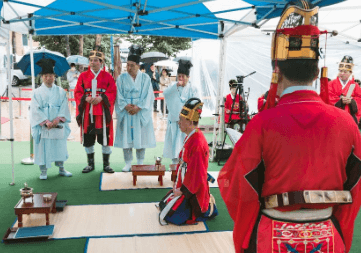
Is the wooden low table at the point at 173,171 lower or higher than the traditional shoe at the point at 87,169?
higher

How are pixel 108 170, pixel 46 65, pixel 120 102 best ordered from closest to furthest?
pixel 46 65, pixel 120 102, pixel 108 170

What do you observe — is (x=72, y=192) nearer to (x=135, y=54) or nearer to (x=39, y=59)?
(x=135, y=54)

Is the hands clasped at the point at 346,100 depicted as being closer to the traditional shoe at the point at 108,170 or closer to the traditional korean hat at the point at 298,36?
the traditional shoe at the point at 108,170

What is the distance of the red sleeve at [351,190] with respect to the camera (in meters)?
1.23

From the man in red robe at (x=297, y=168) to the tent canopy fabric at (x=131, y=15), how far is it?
2674mm

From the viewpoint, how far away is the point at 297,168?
3.86 ft

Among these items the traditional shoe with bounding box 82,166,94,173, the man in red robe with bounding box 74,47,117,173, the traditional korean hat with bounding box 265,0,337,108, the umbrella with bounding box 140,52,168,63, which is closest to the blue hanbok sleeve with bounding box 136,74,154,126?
the man in red robe with bounding box 74,47,117,173

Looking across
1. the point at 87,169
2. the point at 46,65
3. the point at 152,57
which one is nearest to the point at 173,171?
the point at 87,169

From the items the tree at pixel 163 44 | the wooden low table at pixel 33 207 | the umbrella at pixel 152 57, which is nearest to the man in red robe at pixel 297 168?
the wooden low table at pixel 33 207

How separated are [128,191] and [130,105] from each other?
4.44 feet

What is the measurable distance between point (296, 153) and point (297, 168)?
6 cm

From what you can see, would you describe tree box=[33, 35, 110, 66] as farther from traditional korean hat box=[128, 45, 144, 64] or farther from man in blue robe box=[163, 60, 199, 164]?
man in blue robe box=[163, 60, 199, 164]

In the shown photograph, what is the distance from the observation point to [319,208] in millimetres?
1255

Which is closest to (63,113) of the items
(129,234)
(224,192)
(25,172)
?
(25,172)
